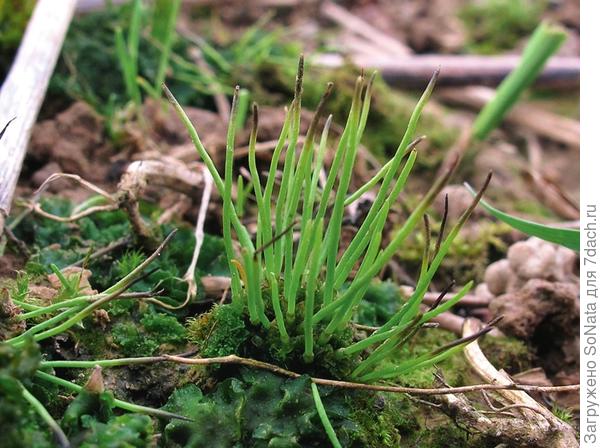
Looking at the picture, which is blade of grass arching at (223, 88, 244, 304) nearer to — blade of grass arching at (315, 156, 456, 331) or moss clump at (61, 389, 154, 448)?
blade of grass arching at (315, 156, 456, 331)

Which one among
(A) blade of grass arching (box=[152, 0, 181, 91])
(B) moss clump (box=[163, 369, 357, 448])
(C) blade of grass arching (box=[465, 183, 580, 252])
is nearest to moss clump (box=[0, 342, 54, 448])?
(B) moss clump (box=[163, 369, 357, 448])

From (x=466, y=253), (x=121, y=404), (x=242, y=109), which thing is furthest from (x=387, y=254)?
(x=242, y=109)

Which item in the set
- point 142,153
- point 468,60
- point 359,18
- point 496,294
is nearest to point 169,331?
point 142,153

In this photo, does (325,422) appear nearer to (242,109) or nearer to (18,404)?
(18,404)

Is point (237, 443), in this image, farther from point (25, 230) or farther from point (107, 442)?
point (25, 230)

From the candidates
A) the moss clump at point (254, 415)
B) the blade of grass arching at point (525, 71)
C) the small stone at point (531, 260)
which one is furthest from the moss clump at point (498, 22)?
the moss clump at point (254, 415)

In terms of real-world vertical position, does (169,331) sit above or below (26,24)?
below

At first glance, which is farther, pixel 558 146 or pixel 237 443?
pixel 558 146
